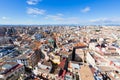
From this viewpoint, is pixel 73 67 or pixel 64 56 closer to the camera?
pixel 73 67

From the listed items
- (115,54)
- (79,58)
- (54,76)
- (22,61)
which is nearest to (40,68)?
(54,76)

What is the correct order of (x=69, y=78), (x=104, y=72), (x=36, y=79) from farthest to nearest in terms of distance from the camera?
(x=104, y=72)
(x=69, y=78)
(x=36, y=79)

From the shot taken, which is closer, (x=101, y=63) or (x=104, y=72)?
(x=104, y=72)

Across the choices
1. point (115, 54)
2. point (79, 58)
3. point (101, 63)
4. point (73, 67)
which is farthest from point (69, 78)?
point (115, 54)

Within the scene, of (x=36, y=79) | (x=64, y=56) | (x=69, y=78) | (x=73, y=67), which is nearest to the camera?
(x=36, y=79)

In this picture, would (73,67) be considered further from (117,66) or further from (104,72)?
(117,66)

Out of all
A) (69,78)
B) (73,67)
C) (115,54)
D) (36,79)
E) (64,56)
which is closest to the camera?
(36,79)

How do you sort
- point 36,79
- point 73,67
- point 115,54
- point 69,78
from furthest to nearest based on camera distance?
point 115,54 < point 73,67 < point 69,78 < point 36,79

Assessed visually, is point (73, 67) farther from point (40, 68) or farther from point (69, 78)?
point (40, 68)
